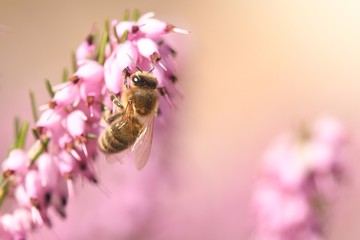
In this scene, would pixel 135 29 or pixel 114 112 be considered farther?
pixel 114 112

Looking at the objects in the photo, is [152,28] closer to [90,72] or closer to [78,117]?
[90,72]

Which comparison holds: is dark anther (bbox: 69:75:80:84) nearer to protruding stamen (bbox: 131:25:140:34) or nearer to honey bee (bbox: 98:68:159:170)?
protruding stamen (bbox: 131:25:140:34)

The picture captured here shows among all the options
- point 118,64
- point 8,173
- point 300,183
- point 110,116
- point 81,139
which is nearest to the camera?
point 118,64

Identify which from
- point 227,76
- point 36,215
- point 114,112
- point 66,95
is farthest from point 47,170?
point 227,76

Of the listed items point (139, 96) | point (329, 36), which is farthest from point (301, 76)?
point (139, 96)

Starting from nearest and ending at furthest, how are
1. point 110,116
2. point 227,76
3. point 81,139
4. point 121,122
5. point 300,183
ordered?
point 81,139 → point 110,116 → point 121,122 → point 300,183 → point 227,76

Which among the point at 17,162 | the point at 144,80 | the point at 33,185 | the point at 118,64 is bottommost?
the point at 33,185

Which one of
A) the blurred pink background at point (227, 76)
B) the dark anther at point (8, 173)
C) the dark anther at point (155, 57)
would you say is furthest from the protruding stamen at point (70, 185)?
the blurred pink background at point (227, 76)
